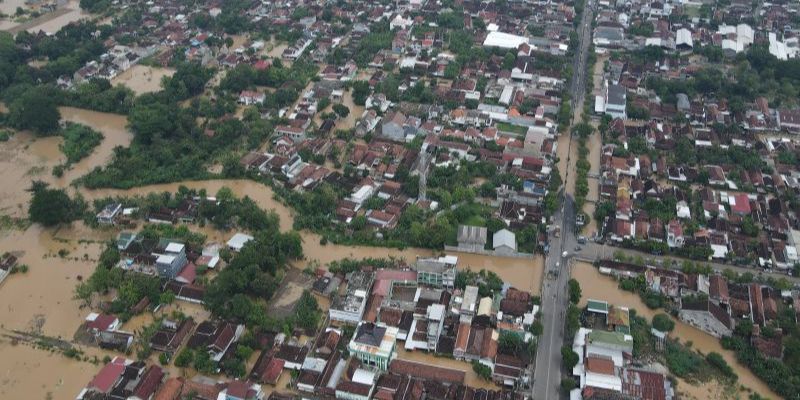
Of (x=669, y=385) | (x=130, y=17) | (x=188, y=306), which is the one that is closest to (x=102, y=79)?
(x=130, y=17)

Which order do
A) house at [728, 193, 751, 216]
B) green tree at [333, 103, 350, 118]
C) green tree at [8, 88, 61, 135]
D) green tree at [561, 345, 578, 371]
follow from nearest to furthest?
1. green tree at [561, 345, 578, 371]
2. house at [728, 193, 751, 216]
3. green tree at [8, 88, 61, 135]
4. green tree at [333, 103, 350, 118]

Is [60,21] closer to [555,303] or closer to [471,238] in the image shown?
[471,238]

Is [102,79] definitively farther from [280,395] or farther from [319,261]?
[280,395]

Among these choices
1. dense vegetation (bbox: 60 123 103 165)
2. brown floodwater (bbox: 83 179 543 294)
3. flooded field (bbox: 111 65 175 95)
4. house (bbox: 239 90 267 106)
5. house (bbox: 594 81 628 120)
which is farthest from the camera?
flooded field (bbox: 111 65 175 95)

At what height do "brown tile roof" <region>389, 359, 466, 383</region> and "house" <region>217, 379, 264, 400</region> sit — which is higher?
"house" <region>217, 379, 264, 400</region>

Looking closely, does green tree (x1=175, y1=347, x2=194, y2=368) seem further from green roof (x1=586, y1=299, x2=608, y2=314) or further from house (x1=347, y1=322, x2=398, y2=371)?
green roof (x1=586, y1=299, x2=608, y2=314)

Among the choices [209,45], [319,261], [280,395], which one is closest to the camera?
[280,395]

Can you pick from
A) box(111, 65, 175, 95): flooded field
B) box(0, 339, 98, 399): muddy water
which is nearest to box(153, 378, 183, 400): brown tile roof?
box(0, 339, 98, 399): muddy water
